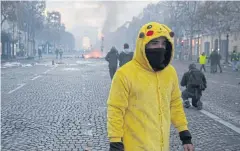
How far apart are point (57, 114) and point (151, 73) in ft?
20.5

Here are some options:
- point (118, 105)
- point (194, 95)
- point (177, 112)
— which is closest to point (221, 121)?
point (194, 95)

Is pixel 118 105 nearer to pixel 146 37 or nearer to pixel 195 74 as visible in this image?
pixel 146 37

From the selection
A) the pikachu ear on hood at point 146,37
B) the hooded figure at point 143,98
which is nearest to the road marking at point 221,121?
the hooded figure at point 143,98

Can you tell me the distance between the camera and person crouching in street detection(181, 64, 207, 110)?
382 inches

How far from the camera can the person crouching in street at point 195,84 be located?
31.8ft

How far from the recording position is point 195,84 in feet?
32.0

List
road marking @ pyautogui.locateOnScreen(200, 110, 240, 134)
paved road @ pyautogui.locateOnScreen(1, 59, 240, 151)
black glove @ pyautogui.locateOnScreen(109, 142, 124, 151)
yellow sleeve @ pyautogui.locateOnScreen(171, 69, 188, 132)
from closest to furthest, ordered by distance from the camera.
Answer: black glove @ pyautogui.locateOnScreen(109, 142, 124, 151), yellow sleeve @ pyautogui.locateOnScreen(171, 69, 188, 132), paved road @ pyautogui.locateOnScreen(1, 59, 240, 151), road marking @ pyautogui.locateOnScreen(200, 110, 240, 134)

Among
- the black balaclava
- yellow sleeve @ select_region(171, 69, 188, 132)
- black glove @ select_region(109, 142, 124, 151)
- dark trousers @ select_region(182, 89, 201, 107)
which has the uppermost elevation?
the black balaclava

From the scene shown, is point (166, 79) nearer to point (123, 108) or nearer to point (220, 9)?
point (123, 108)

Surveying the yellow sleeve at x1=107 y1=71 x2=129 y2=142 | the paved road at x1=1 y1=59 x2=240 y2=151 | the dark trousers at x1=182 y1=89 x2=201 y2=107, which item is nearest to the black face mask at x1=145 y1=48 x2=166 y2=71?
the yellow sleeve at x1=107 y1=71 x2=129 y2=142

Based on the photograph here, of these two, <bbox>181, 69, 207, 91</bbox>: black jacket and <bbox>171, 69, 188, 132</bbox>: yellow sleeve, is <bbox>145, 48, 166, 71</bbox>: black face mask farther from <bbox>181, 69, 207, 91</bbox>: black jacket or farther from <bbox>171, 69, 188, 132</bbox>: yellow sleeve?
<bbox>181, 69, 207, 91</bbox>: black jacket

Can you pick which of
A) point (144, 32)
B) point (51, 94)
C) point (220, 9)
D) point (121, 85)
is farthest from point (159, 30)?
point (220, 9)

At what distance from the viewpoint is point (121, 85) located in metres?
2.73

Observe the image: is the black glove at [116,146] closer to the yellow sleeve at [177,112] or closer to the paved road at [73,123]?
the yellow sleeve at [177,112]
